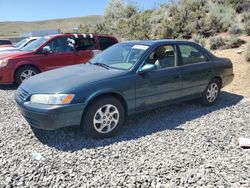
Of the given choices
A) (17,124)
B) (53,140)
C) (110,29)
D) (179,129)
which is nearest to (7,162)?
(53,140)

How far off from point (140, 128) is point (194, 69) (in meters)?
1.81

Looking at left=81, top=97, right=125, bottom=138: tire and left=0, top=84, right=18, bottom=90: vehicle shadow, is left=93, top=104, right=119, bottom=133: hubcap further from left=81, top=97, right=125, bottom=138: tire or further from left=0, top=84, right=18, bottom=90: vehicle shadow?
left=0, top=84, right=18, bottom=90: vehicle shadow

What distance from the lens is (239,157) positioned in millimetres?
4078

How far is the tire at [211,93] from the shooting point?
6.43m

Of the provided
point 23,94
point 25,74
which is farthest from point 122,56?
point 25,74

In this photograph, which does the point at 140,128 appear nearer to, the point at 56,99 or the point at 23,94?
the point at 56,99

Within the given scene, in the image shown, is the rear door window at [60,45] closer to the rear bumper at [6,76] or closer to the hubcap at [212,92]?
the rear bumper at [6,76]

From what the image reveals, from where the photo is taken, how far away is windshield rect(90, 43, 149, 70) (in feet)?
17.1

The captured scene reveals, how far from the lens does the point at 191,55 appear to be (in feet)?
20.1

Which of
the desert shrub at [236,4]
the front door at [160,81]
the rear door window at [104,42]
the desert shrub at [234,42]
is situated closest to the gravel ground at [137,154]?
the front door at [160,81]

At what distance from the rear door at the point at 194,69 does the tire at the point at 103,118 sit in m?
1.70

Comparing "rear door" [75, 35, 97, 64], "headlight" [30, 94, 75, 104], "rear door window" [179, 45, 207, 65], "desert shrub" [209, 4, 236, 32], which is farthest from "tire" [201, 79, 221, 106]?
"desert shrub" [209, 4, 236, 32]

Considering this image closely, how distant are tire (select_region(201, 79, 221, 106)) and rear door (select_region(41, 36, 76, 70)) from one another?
450cm

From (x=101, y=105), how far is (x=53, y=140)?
3.07ft
